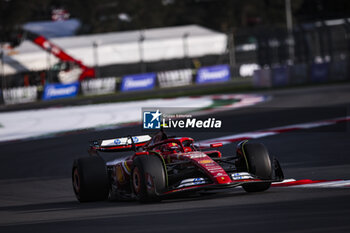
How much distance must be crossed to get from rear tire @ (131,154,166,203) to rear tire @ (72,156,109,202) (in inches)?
37.3

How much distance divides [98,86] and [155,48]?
7.32 m

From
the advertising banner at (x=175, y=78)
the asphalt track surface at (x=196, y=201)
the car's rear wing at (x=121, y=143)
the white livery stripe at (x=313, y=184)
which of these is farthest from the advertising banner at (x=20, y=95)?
the white livery stripe at (x=313, y=184)

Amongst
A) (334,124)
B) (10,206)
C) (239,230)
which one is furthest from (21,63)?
(239,230)

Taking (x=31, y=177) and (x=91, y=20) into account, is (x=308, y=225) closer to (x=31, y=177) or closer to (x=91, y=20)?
(x=31, y=177)

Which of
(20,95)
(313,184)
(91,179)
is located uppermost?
(20,95)

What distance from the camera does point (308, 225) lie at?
6062 mm

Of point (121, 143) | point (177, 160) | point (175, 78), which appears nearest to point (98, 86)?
point (175, 78)

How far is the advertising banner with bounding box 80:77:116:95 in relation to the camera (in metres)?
39.1

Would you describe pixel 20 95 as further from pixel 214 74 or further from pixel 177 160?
pixel 177 160

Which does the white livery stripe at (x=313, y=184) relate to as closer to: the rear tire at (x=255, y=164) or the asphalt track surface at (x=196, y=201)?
the asphalt track surface at (x=196, y=201)

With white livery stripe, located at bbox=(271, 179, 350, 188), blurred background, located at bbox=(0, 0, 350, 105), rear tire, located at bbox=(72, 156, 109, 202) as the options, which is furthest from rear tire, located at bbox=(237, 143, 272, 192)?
blurred background, located at bbox=(0, 0, 350, 105)

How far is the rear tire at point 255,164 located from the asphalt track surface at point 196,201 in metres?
0.20

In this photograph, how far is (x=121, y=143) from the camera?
1023 centimetres

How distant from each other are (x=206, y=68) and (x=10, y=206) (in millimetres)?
33430
